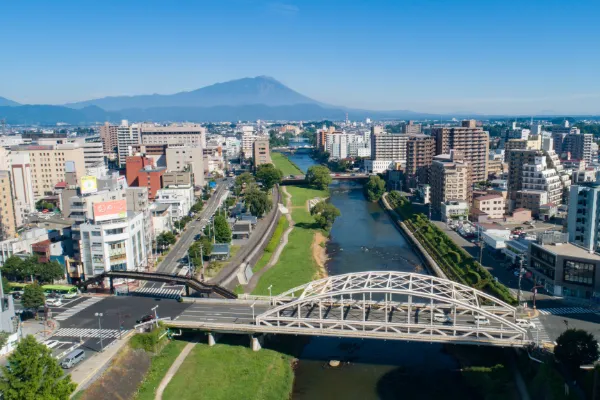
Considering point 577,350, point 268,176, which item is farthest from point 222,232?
point 268,176

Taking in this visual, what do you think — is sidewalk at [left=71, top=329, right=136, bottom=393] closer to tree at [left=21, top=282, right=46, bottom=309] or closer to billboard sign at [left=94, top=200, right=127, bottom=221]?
tree at [left=21, top=282, right=46, bottom=309]

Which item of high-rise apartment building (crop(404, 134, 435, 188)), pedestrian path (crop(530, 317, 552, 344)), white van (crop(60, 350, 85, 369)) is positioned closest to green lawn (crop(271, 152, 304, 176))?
high-rise apartment building (crop(404, 134, 435, 188))

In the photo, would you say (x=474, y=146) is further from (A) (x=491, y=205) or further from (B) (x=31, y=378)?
(B) (x=31, y=378)

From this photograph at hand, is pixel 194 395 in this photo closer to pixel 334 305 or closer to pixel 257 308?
pixel 257 308

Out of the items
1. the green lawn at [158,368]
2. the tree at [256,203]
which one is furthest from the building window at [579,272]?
the tree at [256,203]

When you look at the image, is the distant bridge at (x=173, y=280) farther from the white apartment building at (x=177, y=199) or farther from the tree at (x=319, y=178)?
the tree at (x=319, y=178)

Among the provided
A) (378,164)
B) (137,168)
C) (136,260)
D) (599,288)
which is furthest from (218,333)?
(378,164)
